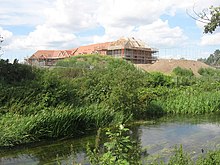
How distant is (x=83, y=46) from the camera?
7556cm

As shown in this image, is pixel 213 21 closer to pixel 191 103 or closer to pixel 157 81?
pixel 191 103

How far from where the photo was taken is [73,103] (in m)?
13.8

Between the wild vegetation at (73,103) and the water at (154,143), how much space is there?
52cm

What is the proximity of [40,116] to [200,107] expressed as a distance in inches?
397

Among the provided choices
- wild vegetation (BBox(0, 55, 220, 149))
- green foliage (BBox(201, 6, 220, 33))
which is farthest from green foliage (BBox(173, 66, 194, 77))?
green foliage (BBox(201, 6, 220, 33))

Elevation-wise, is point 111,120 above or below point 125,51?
below

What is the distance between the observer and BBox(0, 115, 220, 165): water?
9.03m

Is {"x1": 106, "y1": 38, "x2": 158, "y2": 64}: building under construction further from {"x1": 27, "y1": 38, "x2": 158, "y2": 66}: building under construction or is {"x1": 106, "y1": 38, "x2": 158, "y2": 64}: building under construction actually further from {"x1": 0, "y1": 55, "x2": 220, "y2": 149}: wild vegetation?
{"x1": 0, "y1": 55, "x2": 220, "y2": 149}: wild vegetation

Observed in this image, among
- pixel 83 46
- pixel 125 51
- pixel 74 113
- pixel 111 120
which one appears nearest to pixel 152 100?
pixel 111 120

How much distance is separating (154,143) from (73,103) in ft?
13.9

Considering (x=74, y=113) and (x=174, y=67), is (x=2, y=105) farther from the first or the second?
(x=174, y=67)

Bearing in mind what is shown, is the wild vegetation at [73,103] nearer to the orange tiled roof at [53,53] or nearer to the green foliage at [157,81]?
the green foliage at [157,81]

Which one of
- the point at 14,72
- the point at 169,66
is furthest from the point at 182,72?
the point at 14,72

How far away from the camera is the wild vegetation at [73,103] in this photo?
10703 millimetres
